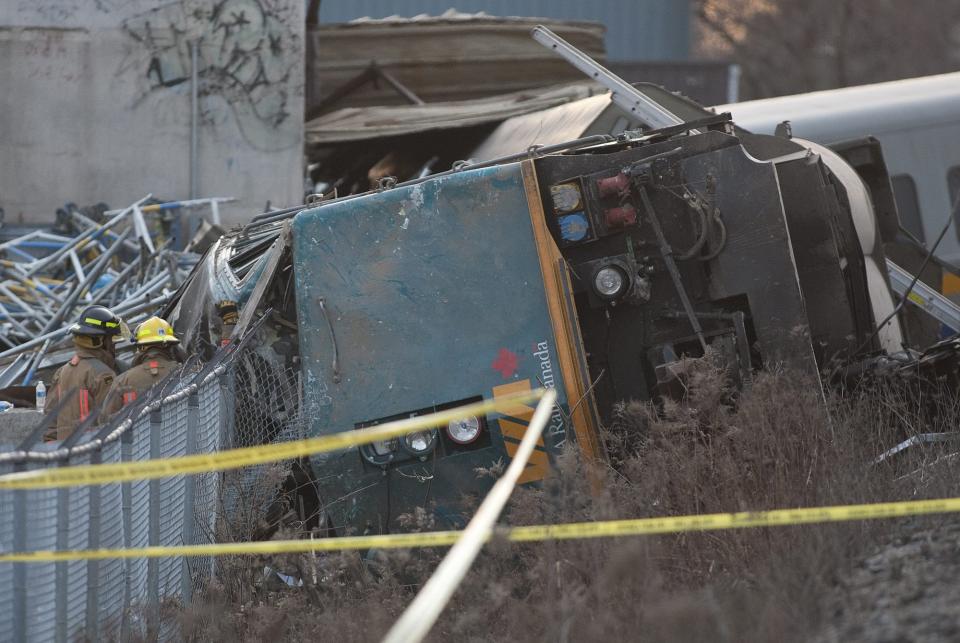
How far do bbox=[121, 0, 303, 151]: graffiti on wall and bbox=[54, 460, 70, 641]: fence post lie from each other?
973 cm

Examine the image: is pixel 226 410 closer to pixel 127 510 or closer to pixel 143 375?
pixel 127 510

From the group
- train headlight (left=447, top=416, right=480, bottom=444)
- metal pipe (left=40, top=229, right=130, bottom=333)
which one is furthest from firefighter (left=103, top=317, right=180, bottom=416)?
metal pipe (left=40, top=229, right=130, bottom=333)

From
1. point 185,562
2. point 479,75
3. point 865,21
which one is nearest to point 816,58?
point 865,21

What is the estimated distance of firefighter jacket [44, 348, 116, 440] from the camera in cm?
838

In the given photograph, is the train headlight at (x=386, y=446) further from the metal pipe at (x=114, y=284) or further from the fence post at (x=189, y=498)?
the metal pipe at (x=114, y=284)

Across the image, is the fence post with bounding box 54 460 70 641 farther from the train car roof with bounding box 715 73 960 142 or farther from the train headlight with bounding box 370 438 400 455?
the train car roof with bounding box 715 73 960 142

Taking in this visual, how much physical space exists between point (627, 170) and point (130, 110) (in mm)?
8894

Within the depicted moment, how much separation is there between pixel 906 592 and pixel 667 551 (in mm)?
1147

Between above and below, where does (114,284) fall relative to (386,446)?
above

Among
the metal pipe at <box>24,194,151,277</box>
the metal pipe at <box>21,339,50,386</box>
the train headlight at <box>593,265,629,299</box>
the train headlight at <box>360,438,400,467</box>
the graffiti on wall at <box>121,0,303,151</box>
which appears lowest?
the train headlight at <box>360,438,400,467</box>

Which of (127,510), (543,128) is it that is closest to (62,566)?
(127,510)

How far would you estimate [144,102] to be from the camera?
14.2m

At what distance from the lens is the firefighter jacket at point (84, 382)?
8.38m

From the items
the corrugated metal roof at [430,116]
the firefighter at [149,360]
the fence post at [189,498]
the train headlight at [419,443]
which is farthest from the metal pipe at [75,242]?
the train headlight at [419,443]
